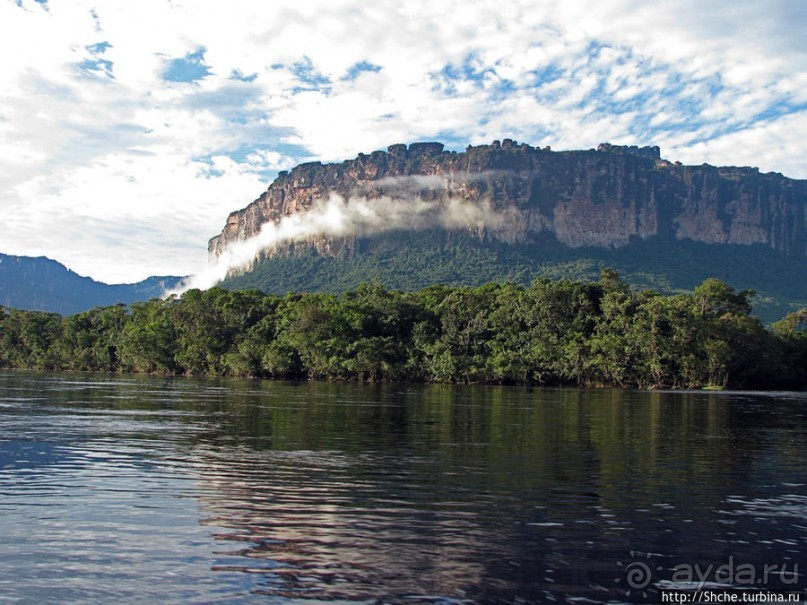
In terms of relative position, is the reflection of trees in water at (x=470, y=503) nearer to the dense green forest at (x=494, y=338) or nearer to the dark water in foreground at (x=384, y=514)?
the dark water in foreground at (x=384, y=514)

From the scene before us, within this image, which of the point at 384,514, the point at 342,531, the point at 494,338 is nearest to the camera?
the point at 342,531

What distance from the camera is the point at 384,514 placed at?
42.3 ft

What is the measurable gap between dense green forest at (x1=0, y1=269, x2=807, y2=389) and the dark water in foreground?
5545 cm

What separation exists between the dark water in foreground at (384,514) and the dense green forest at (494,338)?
2183 inches

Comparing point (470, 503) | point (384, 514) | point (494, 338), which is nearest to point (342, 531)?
point (384, 514)

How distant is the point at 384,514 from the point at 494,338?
76868mm

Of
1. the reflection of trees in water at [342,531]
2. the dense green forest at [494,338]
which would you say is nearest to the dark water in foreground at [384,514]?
the reflection of trees in water at [342,531]

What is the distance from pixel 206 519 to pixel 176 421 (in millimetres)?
18640

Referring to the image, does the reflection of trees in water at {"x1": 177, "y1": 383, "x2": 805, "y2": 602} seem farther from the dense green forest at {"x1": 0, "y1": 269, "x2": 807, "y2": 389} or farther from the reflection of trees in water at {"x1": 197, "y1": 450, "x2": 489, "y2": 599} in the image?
the dense green forest at {"x1": 0, "y1": 269, "x2": 807, "y2": 389}

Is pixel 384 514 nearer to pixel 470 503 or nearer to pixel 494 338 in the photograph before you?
pixel 470 503

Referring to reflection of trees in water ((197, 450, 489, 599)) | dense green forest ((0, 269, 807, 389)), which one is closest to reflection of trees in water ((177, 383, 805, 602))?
reflection of trees in water ((197, 450, 489, 599))

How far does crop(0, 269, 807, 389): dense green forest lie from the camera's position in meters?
80.4

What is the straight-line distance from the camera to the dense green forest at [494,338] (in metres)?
80.4

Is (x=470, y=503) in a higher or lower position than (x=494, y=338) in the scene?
lower
